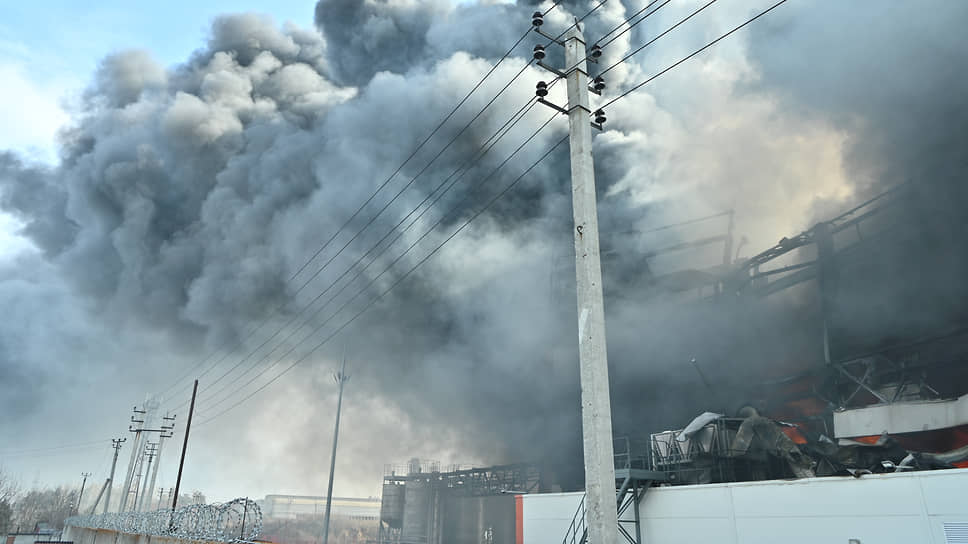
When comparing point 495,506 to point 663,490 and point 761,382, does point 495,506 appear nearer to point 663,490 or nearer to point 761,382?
point 761,382

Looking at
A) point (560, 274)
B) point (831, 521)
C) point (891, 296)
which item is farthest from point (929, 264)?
point (560, 274)

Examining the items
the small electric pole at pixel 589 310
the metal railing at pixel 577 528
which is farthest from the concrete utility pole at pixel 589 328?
the metal railing at pixel 577 528

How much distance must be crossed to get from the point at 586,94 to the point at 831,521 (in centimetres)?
1134

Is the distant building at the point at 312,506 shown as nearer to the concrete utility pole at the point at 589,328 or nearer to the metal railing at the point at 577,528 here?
the metal railing at the point at 577,528

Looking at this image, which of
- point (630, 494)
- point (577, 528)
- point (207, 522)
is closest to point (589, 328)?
point (630, 494)

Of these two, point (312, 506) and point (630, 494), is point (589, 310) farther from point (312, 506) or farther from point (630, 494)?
point (312, 506)

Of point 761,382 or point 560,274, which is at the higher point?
point 560,274

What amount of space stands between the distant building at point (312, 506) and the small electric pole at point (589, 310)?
82393mm

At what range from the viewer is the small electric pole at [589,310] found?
835 cm

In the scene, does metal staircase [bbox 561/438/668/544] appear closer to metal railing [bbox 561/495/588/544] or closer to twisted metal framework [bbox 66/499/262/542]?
metal railing [bbox 561/495/588/544]

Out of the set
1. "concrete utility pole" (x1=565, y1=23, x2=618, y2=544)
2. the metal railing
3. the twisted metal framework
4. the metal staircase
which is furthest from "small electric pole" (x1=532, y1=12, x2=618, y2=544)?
the metal railing

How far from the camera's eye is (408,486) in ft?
152

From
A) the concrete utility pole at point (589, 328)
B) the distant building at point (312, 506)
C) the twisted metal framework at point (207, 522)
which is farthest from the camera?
the distant building at point (312, 506)

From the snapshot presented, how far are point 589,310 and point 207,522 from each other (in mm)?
12620
